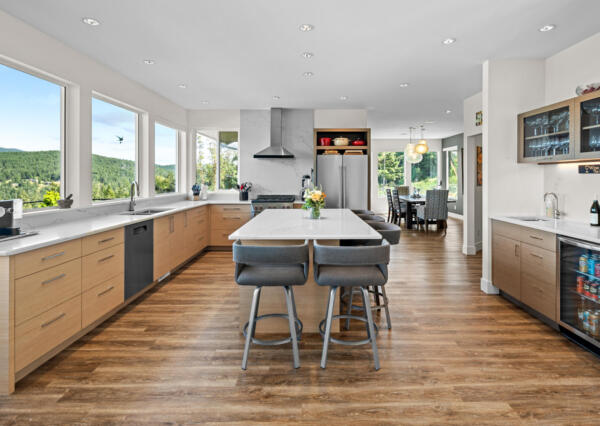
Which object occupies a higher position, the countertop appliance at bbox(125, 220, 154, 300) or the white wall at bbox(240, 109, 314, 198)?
the white wall at bbox(240, 109, 314, 198)

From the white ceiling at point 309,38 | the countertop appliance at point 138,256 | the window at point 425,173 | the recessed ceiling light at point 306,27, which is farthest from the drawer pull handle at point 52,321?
the window at point 425,173

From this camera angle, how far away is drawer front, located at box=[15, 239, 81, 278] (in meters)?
2.15

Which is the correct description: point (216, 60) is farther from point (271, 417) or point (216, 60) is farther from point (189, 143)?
point (271, 417)

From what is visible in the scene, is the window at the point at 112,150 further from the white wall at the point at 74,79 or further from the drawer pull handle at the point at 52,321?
the drawer pull handle at the point at 52,321

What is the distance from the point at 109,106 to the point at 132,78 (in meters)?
0.51

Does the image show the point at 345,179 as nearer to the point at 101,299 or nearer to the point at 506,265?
the point at 506,265

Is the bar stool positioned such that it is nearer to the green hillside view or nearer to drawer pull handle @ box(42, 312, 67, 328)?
drawer pull handle @ box(42, 312, 67, 328)

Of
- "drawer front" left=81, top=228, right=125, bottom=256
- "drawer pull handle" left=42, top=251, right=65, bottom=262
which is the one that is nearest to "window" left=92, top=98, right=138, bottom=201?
"drawer front" left=81, top=228, right=125, bottom=256

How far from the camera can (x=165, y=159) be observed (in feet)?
20.6

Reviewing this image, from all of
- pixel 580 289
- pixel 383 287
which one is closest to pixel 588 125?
pixel 580 289

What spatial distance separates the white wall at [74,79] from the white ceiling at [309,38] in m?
0.11

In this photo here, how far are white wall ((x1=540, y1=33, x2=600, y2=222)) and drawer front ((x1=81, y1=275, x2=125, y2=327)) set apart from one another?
4335 millimetres

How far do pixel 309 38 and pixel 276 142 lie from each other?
11.2 feet

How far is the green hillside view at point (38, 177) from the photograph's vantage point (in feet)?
10.1
